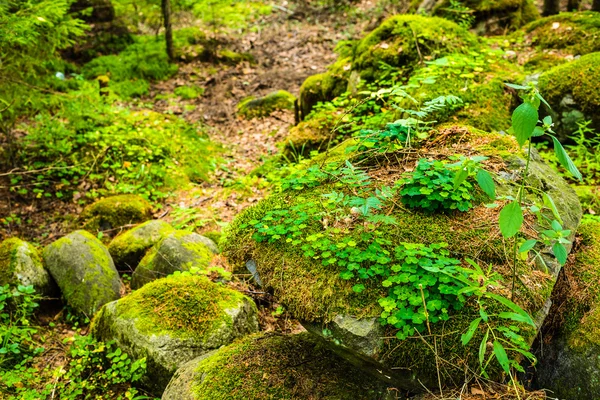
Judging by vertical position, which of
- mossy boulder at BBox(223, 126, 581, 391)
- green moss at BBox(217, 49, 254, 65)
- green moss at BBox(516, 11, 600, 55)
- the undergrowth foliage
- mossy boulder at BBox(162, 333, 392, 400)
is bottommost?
the undergrowth foliage

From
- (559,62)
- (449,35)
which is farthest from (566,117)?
(449,35)

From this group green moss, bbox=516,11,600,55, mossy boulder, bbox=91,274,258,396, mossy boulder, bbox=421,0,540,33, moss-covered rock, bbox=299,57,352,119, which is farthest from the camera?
mossy boulder, bbox=421,0,540,33

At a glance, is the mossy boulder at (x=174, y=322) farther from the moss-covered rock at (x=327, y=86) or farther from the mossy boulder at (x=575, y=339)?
the moss-covered rock at (x=327, y=86)

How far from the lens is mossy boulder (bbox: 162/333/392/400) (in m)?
2.79

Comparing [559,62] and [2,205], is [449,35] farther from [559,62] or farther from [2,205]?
[2,205]

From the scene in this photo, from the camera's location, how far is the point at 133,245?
5.40 metres

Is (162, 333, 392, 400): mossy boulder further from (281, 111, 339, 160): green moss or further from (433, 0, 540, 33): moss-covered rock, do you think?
(433, 0, 540, 33): moss-covered rock

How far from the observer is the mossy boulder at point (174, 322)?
3.67 metres

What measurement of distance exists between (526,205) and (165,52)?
10.5 meters

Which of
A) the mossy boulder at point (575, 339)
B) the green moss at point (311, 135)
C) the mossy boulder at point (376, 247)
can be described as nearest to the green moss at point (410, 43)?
the green moss at point (311, 135)

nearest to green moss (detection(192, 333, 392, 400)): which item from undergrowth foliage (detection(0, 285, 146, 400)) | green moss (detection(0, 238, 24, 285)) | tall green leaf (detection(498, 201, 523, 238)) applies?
undergrowth foliage (detection(0, 285, 146, 400))

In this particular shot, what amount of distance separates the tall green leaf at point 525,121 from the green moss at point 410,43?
13.8 ft

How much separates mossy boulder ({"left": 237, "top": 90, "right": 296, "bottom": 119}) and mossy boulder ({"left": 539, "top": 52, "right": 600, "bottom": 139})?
5235 mm

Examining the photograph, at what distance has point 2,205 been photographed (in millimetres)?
6297
